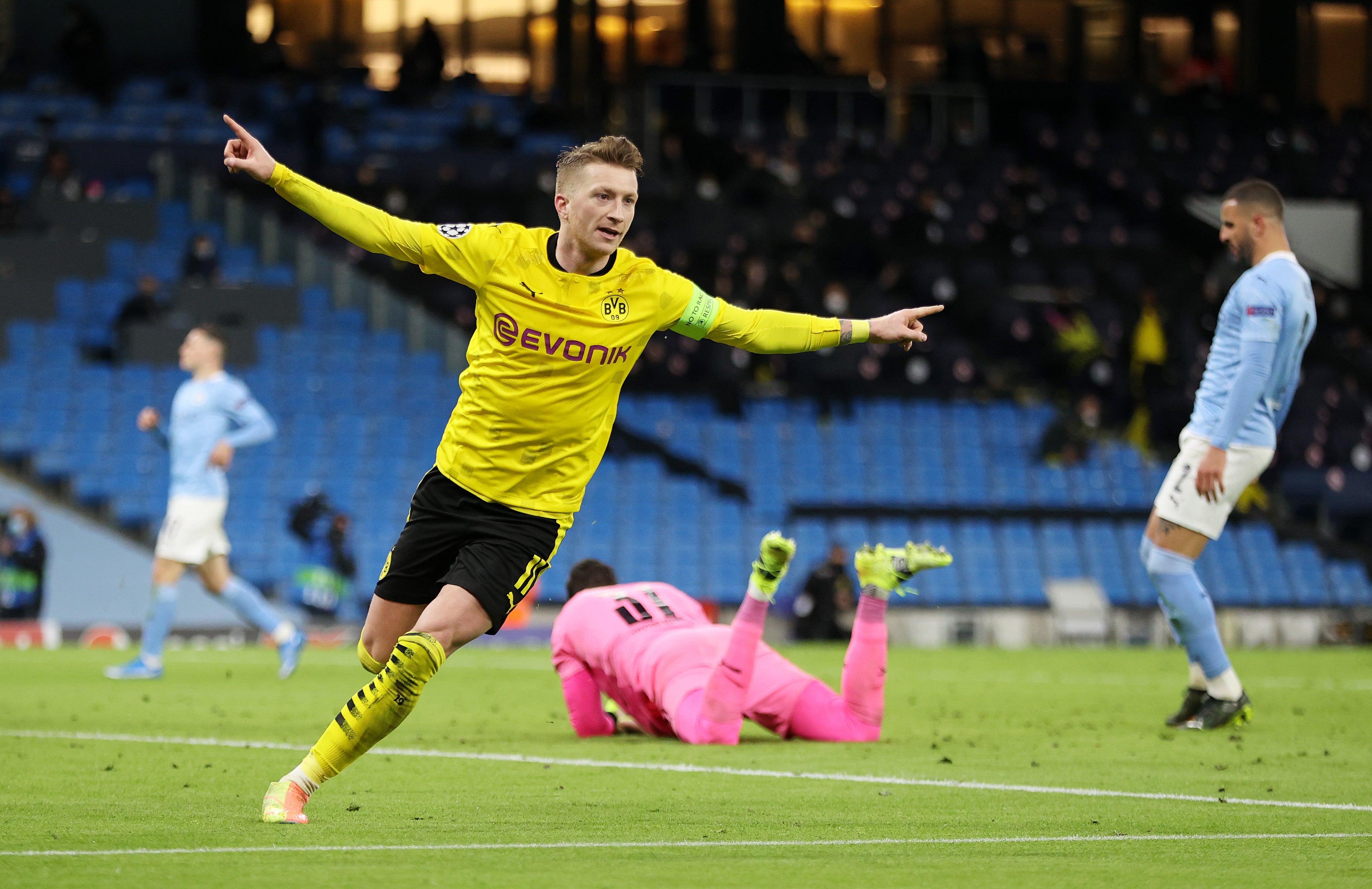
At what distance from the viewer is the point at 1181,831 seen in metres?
5.66

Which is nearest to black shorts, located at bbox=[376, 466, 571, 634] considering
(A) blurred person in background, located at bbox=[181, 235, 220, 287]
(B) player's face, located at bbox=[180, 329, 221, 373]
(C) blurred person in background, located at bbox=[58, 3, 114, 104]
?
(B) player's face, located at bbox=[180, 329, 221, 373]

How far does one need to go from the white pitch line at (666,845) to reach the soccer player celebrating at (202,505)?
26.9 ft

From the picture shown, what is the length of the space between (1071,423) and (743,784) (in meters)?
19.7

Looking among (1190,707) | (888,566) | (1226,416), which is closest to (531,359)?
(888,566)

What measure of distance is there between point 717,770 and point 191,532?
6.95 meters

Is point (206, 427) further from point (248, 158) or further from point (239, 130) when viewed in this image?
point (239, 130)

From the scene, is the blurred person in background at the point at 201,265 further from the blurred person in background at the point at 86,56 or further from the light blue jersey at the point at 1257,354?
the light blue jersey at the point at 1257,354

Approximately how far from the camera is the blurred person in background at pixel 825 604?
2092cm

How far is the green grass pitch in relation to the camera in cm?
481

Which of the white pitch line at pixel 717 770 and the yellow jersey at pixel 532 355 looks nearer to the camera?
the yellow jersey at pixel 532 355

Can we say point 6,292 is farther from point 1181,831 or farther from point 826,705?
point 1181,831

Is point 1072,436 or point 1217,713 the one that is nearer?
point 1217,713

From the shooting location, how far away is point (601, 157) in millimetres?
6094

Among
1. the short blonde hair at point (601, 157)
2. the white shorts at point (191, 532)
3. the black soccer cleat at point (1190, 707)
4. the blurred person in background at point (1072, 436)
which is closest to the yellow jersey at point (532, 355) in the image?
the short blonde hair at point (601, 157)
